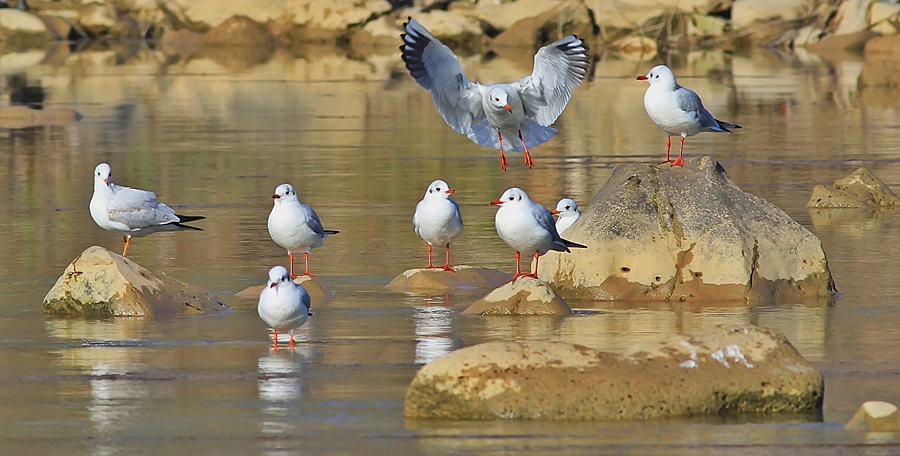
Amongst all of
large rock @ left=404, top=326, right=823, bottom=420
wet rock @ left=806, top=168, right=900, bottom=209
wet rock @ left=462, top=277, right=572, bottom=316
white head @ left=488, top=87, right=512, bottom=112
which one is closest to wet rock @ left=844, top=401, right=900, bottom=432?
large rock @ left=404, top=326, right=823, bottom=420

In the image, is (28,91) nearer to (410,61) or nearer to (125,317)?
(410,61)

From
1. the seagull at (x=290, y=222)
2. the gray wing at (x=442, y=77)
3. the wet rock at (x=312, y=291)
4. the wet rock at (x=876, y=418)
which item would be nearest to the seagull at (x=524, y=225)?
the wet rock at (x=312, y=291)

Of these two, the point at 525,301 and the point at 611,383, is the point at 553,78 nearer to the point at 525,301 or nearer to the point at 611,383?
the point at 525,301

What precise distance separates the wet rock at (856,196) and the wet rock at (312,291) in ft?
A: 18.7

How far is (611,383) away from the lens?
667 cm

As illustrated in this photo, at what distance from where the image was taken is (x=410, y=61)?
12305 millimetres

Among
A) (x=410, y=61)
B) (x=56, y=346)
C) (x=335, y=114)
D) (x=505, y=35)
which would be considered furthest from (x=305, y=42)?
(x=56, y=346)

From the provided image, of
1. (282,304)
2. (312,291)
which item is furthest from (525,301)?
(282,304)

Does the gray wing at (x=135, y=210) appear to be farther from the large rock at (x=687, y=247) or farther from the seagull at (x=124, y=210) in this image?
the large rock at (x=687, y=247)

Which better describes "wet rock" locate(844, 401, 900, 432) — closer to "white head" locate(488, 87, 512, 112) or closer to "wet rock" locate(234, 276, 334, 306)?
"wet rock" locate(234, 276, 334, 306)

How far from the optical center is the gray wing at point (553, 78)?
12.3 metres

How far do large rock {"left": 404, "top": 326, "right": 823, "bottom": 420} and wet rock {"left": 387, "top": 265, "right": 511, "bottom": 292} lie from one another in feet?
12.0

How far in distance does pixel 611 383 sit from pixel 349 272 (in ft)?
15.4

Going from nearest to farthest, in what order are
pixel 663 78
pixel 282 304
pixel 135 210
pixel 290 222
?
pixel 282 304, pixel 290 222, pixel 663 78, pixel 135 210
